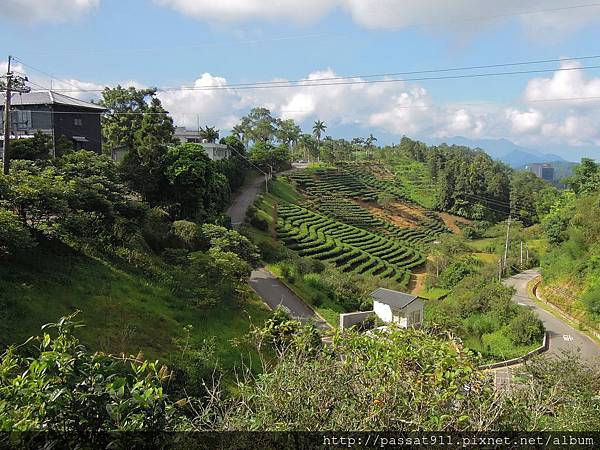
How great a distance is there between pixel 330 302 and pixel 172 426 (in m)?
22.3

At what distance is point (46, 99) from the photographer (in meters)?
26.4

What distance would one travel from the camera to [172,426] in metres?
3.10

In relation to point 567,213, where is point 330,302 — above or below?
below

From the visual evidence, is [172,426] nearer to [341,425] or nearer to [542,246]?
[341,425]

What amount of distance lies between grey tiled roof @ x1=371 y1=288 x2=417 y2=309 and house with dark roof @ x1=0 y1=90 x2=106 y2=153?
63.5ft

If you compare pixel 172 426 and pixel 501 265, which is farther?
pixel 501 265

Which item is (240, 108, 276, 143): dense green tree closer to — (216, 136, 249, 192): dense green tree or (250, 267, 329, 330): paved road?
(216, 136, 249, 192): dense green tree

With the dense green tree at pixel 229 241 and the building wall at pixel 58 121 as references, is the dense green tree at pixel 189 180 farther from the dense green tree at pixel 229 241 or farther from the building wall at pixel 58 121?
the building wall at pixel 58 121

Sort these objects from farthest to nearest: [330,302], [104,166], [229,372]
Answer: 1. [330,302]
2. [104,166]
3. [229,372]

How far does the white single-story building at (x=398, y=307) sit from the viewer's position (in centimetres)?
2233

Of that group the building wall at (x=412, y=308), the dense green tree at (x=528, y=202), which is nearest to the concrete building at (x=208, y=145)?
the building wall at (x=412, y=308)

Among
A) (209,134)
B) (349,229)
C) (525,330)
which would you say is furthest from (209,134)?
(525,330)

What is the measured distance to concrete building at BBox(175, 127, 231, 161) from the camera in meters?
47.0

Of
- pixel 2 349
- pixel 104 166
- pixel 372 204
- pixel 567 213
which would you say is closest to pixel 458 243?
pixel 567 213
